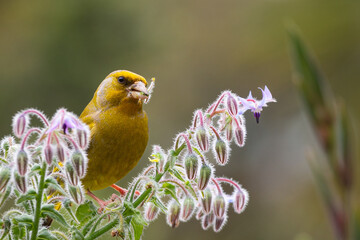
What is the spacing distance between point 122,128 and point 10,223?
1.44m

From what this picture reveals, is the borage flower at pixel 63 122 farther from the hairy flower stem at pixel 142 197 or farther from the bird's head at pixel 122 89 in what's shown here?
the bird's head at pixel 122 89

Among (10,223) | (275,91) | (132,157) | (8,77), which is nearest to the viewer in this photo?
(10,223)

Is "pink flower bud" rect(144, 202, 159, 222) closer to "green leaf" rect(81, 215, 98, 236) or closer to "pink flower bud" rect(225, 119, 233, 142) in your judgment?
"green leaf" rect(81, 215, 98, 236)

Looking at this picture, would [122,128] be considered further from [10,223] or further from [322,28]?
[322,28]

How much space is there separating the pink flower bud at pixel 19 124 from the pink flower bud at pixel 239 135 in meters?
0.77

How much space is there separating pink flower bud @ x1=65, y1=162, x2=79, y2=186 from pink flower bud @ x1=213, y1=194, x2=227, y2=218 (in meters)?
0.54

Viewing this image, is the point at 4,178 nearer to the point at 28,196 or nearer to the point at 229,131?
the point at 28,196

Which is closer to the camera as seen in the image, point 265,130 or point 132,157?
point 132,157

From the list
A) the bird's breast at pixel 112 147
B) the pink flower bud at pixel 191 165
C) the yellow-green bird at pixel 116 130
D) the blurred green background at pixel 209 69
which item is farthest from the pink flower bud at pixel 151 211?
the blurred green background at pixel 209 69

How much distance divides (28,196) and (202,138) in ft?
2.08

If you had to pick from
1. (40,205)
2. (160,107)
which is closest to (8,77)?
(160,107)

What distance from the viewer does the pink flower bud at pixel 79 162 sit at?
76.7 inches

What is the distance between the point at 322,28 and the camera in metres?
10.9

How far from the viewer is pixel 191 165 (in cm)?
213
